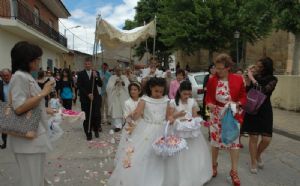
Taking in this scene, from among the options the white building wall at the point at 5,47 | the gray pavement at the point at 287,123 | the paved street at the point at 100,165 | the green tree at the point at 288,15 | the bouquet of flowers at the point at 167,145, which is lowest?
the paved street at the point at 100,165

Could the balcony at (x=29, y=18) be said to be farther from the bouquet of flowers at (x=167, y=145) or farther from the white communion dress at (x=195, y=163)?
the bouquet of flowers at (x=167, y=145)

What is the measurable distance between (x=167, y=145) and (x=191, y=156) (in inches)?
35.4

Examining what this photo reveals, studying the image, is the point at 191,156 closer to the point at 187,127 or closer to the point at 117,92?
the point at 187,127

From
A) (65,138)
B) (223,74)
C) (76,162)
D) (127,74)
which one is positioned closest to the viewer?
(223,74)

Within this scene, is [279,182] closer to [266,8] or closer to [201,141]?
[201,141]

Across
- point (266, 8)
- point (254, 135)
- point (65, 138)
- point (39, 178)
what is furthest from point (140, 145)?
point (266, 8)

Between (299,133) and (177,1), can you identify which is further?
(177,1)

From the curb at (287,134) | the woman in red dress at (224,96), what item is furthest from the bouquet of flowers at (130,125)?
the curb at (287,134)

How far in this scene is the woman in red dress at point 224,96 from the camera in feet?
17.5

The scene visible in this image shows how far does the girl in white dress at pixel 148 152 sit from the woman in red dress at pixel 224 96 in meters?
0.89

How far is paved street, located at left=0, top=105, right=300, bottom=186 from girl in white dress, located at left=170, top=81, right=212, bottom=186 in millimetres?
306

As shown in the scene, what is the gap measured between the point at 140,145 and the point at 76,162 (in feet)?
8.16

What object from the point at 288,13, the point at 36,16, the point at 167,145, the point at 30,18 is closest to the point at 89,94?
the point at 167,145

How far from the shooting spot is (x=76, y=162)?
688 centimetres
